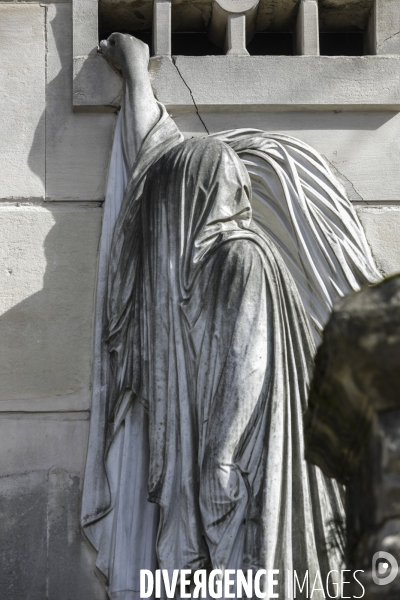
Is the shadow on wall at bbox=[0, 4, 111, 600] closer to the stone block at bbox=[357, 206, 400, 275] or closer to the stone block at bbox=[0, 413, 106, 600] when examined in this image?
the stone block at bbox=[0, 413, 106, 600]

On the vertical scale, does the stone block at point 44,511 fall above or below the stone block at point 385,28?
below

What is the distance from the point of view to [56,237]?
5.45 metres

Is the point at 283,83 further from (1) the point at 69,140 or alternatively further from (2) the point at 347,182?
(1) the point at 69,140

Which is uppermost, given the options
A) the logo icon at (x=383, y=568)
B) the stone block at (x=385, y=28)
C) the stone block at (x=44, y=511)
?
the stone block at (x=385, y=28)

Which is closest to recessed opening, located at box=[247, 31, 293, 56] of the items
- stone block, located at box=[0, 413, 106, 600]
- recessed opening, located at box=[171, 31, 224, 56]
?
recessed opening, located at box=[171, 31, 224, 56]

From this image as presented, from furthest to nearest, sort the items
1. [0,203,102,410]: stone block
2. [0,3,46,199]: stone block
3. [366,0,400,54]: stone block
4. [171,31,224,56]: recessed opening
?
[171,31,224,56]: recessed opening
[366,0,400,54]: stone block
[0,3,46,199]: stone block
[0,203,102,410]: stone block

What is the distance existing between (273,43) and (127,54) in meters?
0.75

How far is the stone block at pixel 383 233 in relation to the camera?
5.41 metres

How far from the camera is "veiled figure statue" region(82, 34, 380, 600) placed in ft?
15.6

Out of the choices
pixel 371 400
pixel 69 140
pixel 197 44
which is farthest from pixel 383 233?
pixel 371 400

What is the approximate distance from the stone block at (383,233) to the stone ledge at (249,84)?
17.9 inches

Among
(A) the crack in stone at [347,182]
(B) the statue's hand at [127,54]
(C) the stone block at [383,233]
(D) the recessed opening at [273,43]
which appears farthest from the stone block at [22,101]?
(C) the stone block at [383,233]

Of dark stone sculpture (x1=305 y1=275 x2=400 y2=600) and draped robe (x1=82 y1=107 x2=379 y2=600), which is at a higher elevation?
draped robe (x1=82 y1=107 x2=379 y2=600)

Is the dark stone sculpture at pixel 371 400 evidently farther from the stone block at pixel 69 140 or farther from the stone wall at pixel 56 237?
the stone block at pixel 69 140
